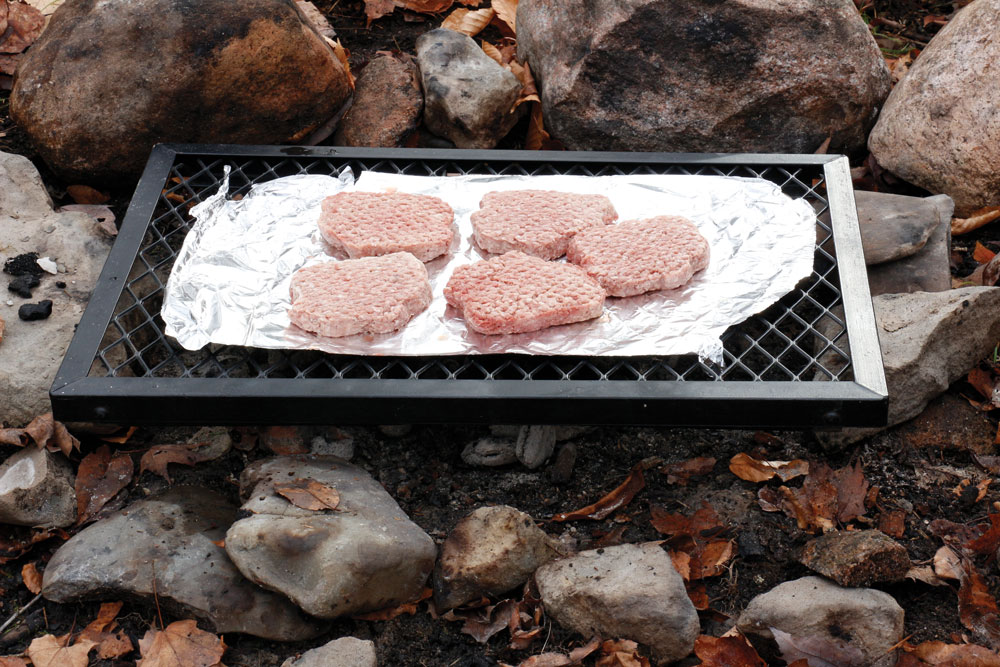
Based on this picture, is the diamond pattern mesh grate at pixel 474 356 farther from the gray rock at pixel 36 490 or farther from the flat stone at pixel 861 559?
the flat stone at pixel 861 559

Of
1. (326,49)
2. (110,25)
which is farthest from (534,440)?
(110,25)

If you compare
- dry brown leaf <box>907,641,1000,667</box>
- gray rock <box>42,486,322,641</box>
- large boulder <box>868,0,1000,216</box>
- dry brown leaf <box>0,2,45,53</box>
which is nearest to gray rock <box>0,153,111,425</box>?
gray rock <box>42,486,322,641</box>

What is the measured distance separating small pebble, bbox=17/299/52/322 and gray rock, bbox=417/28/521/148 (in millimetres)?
1874

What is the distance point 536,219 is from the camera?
3.24m

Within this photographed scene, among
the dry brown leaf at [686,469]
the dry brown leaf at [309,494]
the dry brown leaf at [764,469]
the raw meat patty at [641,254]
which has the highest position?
the raw meat patty at [641,254]

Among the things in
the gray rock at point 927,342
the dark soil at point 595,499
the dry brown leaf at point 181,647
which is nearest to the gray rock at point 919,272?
the gray rock at point 927,342

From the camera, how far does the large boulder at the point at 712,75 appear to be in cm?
400

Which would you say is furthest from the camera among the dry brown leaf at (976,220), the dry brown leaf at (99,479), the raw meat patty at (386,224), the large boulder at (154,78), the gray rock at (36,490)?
the dry brown leaf at (976,220)

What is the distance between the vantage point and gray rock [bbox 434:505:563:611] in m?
2.66

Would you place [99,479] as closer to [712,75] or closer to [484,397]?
[484,397]

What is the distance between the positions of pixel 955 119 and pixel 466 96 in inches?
82.3

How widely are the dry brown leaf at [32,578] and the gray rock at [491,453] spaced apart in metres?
1.34

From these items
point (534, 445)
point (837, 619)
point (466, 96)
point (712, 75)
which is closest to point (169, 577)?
point (534, 445)

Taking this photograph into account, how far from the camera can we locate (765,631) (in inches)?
98.3
